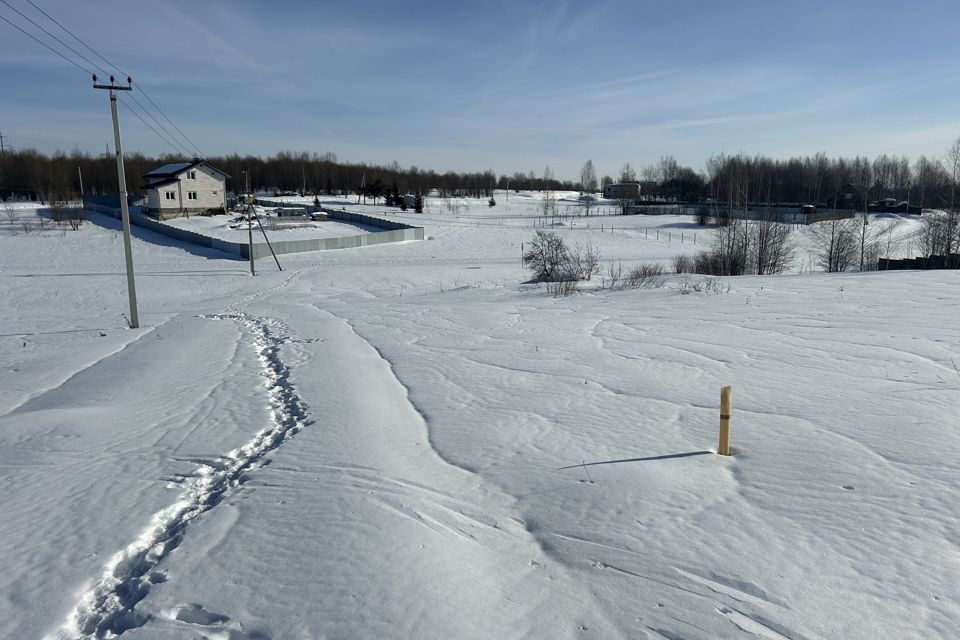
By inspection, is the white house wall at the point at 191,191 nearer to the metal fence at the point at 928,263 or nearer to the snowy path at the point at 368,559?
the metal fence at the point at 928,263

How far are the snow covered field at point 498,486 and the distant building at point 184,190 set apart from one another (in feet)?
179

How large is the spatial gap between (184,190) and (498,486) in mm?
67062

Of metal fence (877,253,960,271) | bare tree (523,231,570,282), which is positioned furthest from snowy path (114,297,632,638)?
Answer: metal fence (877,253,960,271)

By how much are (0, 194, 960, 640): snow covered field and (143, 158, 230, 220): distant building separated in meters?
54.6

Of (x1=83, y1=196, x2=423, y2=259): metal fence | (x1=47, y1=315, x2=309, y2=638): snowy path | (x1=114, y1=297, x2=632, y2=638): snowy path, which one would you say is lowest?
(x1=47, y1=315, x2=309, y2=638): snowy path

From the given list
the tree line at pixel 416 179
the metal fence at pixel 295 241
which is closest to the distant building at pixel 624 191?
the tree line at pixel 416 179

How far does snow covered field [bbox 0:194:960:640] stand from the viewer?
3.67m

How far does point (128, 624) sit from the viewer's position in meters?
3.60

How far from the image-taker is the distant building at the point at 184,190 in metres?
61.2

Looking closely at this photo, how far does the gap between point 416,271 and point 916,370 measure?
3044cm

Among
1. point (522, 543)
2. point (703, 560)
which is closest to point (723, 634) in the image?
point (703, 560)

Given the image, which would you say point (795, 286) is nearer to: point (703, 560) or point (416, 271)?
point (703, 560)

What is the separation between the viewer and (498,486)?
17.9ft

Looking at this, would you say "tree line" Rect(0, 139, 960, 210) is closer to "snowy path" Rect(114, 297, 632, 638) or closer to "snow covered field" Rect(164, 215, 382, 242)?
"snow covered field" Rect(164, 215, 382, 242)
